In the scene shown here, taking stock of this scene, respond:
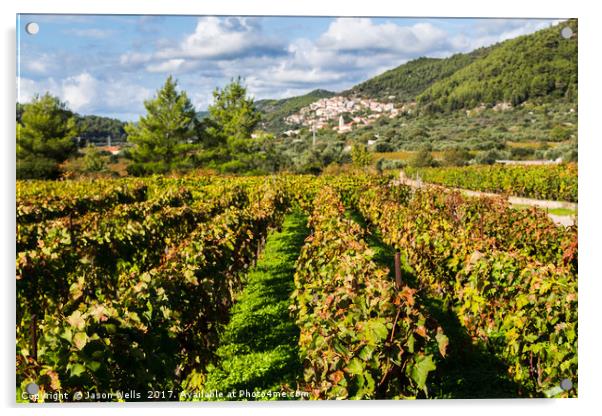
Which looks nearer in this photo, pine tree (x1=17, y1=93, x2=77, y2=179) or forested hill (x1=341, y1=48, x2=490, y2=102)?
pine tree (x1=17, y1=93, x2=77, y2=179)

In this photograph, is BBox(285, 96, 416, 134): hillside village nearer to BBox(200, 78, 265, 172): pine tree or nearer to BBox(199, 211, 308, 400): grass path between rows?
BBox(199, 211, 308, 400): grass path between rows

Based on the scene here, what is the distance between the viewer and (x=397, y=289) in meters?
3.04

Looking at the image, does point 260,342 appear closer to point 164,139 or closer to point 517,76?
point 517,76

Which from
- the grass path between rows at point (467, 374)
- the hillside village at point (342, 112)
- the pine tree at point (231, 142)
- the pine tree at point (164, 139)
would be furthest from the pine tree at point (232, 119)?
the grass path between rows at point (467, 374)

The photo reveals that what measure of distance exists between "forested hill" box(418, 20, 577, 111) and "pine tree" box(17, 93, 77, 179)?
3.25m

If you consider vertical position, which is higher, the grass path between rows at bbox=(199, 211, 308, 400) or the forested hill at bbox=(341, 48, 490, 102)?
the forested hill at bbox=(341, 48, 490, 102)

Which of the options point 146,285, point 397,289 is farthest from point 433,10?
point 146,285

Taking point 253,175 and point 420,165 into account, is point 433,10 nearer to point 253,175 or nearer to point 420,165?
point 420,165

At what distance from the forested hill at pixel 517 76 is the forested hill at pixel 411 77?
12 centimetres

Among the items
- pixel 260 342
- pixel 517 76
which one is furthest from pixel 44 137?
pixel 517 76

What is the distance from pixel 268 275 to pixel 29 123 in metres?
3.28

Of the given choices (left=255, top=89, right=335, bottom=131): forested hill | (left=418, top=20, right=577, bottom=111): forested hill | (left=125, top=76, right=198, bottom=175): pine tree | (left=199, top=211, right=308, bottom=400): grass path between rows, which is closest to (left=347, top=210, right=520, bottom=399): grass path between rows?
(left=199, top=211, right=308, bottom=400): grass path between rows

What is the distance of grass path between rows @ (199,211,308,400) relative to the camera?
387 cm

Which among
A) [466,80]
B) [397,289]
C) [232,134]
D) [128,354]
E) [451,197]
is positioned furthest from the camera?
[232,134]
